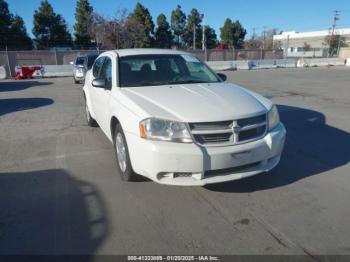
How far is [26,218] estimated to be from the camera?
11.0 ft

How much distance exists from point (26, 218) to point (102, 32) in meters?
47.4

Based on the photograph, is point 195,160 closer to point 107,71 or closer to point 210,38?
point 107,71

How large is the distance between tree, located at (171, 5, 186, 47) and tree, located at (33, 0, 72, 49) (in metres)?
18.3

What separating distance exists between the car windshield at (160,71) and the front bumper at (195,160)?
130 cm

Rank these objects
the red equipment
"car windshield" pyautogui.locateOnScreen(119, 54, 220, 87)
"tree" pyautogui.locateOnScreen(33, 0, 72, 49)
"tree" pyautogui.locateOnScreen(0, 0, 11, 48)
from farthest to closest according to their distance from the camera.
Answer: "tree" pyautogui.locateOnScreen(33, 0, 72, 49) → "tree" pyautogui.locateOnScreen(0, 0, 11, 48) → the red equipment → "car windshield" pyautogui.locateOnScreen(119, 54, 220, 87)

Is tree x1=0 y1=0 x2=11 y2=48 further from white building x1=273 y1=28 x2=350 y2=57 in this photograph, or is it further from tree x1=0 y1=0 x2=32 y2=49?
white building x1=273 y1=28 x2=350 y2=57

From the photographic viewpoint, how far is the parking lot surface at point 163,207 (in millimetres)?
2918

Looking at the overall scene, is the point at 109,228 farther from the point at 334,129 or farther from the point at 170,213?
the point at 334,129

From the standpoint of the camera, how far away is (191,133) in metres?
3.43

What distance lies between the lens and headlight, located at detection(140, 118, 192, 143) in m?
3.44

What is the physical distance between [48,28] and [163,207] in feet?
168

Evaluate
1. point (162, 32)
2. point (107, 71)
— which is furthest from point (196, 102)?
point (162, 32)

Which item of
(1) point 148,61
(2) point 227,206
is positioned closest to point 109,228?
(2) point 227,206

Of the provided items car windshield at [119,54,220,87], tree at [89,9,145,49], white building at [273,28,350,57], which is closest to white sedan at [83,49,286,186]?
car windshield at [119,54,220,87]
